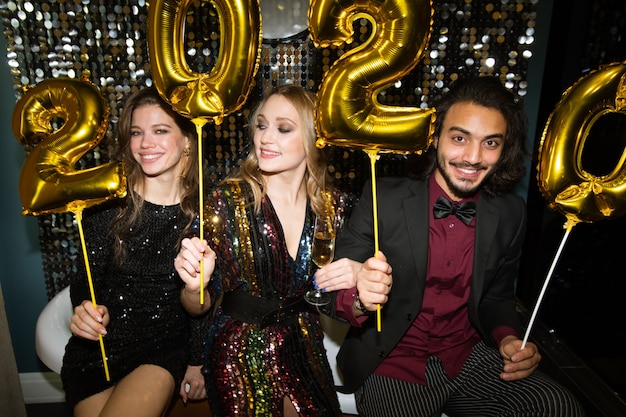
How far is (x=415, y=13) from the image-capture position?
1.40m

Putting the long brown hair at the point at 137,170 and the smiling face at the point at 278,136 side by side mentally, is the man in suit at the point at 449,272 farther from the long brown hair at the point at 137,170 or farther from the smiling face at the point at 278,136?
the long brown hair at the point at 137,170

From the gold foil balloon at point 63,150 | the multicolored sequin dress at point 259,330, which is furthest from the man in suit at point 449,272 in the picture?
the gold foil balloon at point 63,150

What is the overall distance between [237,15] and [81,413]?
64.9 inches

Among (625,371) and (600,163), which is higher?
(600,163)

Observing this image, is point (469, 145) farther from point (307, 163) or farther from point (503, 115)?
point (307, 163)

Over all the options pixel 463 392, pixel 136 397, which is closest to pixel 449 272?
pixel 463 392

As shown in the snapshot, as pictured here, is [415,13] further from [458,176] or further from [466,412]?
[466,412]

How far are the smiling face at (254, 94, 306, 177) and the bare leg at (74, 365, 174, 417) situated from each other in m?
0.97

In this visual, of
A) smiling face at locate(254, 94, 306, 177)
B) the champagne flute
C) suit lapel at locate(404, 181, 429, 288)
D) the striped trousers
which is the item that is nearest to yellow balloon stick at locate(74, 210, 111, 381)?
smiling face at locate(254, 94, 306, 177)

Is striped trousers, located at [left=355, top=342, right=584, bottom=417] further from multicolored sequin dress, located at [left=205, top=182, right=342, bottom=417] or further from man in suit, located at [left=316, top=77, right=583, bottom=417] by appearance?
multicolored sequin dress, located at [left=205, top=182, right=342, bottom=417]

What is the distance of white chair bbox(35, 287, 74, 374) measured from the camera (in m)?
2.02

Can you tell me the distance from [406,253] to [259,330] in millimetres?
693

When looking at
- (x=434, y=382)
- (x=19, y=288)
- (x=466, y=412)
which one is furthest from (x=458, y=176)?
(x=19, y=288)

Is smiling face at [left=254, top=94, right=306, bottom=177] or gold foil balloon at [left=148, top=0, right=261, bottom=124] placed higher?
gold foil balloon at [left=148, top=0, right=261, bottom=124]
